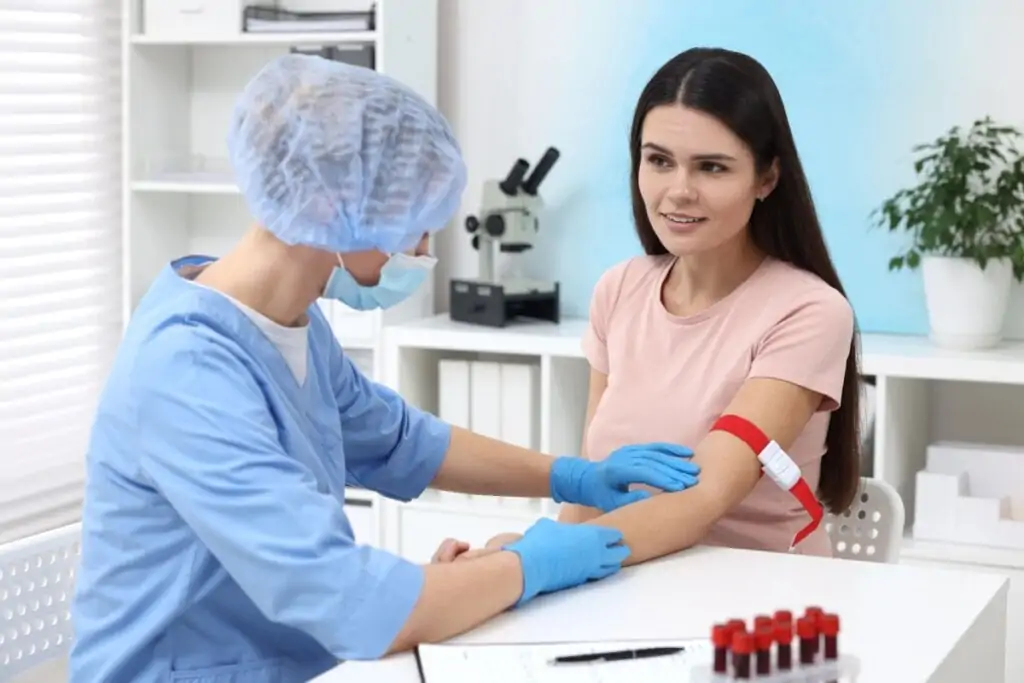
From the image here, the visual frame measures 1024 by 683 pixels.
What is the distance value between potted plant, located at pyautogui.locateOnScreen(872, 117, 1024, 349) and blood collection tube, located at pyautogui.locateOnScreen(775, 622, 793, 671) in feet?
5.90

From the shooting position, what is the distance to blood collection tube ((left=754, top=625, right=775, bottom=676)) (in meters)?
1.40

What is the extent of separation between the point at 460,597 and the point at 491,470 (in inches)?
→ 23.7

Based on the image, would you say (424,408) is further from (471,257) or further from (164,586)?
(164,586)

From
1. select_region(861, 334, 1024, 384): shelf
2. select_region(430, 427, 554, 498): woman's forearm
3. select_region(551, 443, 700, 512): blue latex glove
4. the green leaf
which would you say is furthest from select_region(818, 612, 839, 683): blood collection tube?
the green leaf

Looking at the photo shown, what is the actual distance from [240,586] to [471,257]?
221 centimetres

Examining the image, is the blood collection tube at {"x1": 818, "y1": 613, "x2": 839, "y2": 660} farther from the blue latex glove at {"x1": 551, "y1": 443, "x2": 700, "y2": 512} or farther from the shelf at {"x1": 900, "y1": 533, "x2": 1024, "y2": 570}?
the shelf at {"x1": 900, "y1": 533, "x2": 1024, "y2": 570}

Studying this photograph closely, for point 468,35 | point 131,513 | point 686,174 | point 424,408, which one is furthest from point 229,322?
point 468,35

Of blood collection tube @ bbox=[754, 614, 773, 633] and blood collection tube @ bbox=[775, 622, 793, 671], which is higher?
blood collection tube @ bbox=[754, 614, 773, 633]

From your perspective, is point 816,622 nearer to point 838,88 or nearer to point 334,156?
point 334,156

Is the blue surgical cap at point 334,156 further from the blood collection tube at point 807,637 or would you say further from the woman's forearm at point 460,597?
the blood collection tube at point 807,637

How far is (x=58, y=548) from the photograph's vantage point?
7.87 ft

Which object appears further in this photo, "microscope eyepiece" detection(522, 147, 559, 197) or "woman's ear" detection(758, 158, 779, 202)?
"microscope eyepiece" detection(522, 147, 559, 197)

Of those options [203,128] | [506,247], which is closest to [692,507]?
[506,247]

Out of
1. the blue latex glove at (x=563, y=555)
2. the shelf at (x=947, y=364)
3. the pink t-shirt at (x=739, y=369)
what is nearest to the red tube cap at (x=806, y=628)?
the blue latex glove at (x=563, y=555)
